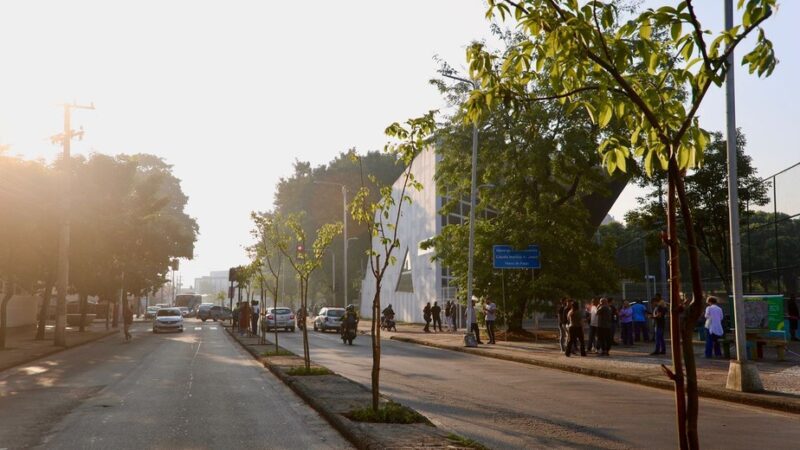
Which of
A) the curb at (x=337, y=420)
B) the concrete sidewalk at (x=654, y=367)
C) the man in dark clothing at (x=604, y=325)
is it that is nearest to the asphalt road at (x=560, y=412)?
the concrete sidewalk at (x=654, y=367)

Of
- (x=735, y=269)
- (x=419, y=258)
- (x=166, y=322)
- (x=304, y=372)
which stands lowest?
(x=304, y=372)

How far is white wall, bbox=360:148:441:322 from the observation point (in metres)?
53.6

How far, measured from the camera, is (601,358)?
22484 millimetres

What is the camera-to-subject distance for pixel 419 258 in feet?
187

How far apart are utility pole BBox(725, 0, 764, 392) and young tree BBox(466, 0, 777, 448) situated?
10205mm

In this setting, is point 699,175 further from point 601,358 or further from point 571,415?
point 571,415

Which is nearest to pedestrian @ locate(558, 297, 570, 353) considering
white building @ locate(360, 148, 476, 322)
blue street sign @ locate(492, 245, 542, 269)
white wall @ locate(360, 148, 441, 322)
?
blue street sign @ locate(492, 245, 542, 269)

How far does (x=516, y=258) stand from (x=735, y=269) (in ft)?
50.5

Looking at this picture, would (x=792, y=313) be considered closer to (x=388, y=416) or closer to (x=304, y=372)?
(x=304, y=372)

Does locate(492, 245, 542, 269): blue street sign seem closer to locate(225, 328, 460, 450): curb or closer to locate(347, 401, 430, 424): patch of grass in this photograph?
locate(225, 328, 460, 450): curb

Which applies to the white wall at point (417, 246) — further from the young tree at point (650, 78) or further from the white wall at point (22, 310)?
the young tree at point (650, 78)

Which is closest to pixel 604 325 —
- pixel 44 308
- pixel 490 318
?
pixel 490 318

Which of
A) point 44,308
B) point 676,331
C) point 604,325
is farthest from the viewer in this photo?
point 44,308

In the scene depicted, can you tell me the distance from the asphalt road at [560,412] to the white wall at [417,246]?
33364mm
